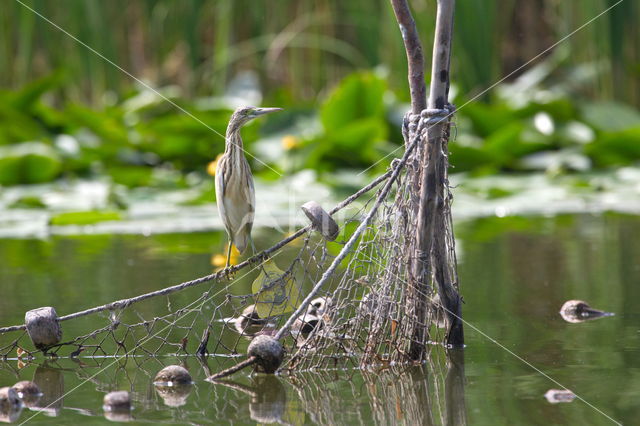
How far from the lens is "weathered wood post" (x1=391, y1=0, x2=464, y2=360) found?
3.15m

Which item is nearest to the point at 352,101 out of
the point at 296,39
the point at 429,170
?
the point at 296,39

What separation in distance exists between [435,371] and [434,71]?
A: 96cm

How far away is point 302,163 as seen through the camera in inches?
287

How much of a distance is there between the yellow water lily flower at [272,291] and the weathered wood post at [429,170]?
44cm

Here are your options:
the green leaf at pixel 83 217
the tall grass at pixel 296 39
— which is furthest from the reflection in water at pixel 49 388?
the tall grass at pixel 296 39

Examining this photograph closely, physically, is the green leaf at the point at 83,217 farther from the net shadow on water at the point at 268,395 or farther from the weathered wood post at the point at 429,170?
the weathered wood post at the point at 429,170

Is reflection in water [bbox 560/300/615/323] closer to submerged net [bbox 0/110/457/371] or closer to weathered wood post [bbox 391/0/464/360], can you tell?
submerged net [bbox 0/110/457/371]

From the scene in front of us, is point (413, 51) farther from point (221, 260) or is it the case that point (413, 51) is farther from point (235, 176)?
point (221, 260)

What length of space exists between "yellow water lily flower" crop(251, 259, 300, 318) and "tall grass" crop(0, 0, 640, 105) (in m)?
5.37

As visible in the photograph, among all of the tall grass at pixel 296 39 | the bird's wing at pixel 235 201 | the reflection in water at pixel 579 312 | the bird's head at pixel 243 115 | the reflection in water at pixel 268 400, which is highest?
the tall grass at pixel 296 39

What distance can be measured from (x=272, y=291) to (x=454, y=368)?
0.71 metres

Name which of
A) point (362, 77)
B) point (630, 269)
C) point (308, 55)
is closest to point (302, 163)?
point (362, 77)

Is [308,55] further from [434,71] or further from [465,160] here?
[434,71]

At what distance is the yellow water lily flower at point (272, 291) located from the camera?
3312mm
